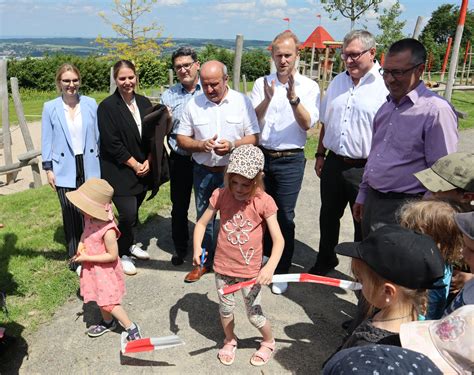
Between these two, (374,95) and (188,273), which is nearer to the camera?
(374,95)

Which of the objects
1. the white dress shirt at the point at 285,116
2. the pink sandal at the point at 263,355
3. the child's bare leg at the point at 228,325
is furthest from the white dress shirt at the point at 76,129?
the pink sandal at the point at 263,355

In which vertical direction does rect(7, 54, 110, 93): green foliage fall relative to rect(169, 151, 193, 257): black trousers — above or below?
above

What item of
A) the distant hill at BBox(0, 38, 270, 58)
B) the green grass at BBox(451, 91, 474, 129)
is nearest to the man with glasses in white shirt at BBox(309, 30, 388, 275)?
the distant hill at BBox(0, 38, 270, 58)

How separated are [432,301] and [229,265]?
1282 mm

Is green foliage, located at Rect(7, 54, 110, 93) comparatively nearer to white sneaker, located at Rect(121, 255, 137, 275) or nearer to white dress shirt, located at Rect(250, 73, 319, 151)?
white sneaker, located at Rect(121, 255, 137, 275)

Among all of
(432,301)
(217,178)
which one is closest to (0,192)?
(217,178)

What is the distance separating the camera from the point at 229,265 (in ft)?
9.50

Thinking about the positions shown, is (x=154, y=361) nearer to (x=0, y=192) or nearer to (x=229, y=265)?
(x=229, y=265)

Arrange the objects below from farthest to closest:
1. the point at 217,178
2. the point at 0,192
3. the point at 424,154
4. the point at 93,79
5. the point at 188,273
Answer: the point at 93,79
the point at 0,192
the point at 188,273
the point at 217,178
the point at 424,154

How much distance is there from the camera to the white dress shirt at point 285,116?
368 cm

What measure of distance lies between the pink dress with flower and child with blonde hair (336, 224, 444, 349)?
1.94 metres

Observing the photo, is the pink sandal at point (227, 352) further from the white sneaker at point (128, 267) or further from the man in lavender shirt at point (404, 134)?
the white sneaker at point (128, 267)

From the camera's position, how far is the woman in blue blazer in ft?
12.7

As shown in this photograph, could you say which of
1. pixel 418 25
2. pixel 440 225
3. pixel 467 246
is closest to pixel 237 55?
pixel 418 25
